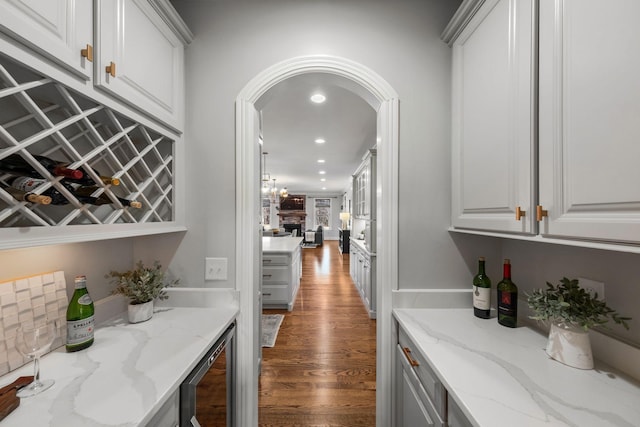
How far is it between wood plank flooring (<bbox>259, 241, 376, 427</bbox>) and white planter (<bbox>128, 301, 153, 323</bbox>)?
1.13 metres

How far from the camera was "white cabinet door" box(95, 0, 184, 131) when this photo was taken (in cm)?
93

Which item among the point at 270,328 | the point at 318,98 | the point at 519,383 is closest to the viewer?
the point at 519,383

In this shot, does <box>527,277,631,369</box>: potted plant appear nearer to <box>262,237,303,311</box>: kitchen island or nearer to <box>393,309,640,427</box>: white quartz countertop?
<box>393,309,640,427</box>: white quartz countertop

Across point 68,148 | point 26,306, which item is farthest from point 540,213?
point 26,306

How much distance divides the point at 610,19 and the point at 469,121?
61 cm

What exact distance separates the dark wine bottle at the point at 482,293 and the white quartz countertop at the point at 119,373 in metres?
1.29

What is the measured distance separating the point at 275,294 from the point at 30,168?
3.18 metres

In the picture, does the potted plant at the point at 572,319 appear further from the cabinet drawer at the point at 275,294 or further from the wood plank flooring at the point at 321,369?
the cabinet drawer at the point at 275,294

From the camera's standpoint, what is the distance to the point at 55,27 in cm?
76

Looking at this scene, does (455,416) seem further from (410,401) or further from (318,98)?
(318,98)

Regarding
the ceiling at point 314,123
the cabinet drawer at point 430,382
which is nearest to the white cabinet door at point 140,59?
the ceiling at point 314,123

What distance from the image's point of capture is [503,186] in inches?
40.6

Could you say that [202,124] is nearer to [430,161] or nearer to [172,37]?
[172,37]

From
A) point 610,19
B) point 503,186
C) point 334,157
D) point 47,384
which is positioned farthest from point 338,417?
point 334,157
